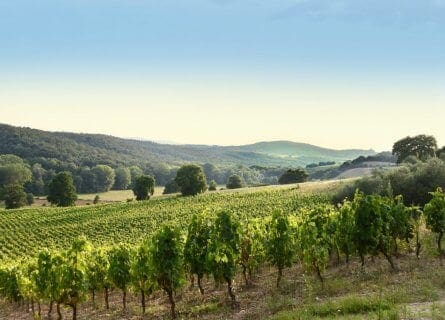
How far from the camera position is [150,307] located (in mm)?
29828

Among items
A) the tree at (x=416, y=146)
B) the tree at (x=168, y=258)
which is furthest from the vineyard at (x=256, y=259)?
the tree at (x=416, y=146)

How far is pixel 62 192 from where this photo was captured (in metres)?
112

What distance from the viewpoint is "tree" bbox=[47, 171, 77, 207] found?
112 meters

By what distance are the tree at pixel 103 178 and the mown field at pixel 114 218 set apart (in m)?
82.7

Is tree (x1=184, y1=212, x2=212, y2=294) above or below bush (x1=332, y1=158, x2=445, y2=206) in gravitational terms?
below

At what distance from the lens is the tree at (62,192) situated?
112m

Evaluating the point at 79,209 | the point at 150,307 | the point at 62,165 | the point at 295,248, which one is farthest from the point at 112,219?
the point at 62,165

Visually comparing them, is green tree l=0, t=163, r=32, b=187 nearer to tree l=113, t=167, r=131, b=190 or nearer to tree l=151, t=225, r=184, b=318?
tree l=113, t=167, r=131, b=190

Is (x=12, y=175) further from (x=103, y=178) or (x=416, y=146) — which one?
(x=416, y=146)

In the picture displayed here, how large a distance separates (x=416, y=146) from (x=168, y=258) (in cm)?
8943

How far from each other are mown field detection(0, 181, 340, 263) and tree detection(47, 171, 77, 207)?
19.4m

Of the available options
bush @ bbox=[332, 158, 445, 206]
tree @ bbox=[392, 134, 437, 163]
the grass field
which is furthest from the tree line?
the grass field

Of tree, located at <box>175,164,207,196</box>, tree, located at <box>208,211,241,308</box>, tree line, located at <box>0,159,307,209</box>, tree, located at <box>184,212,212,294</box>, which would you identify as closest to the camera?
tree, located at <box>208,211,241,308</box>

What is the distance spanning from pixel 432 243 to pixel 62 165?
185 metres
